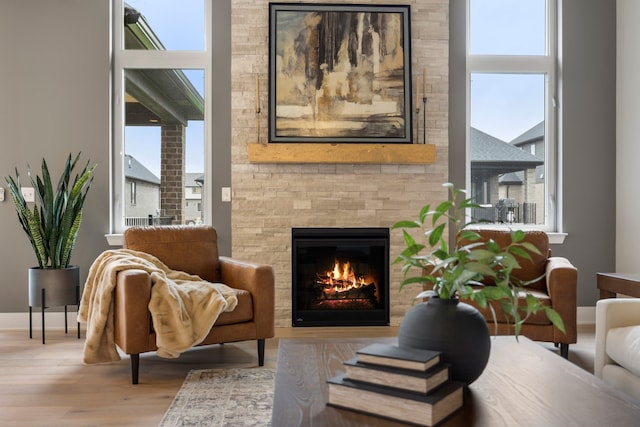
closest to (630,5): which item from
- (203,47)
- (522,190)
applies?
(522,190)

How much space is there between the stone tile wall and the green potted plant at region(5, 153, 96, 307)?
3.88ft

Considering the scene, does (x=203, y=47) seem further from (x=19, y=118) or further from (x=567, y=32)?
(x=567, y=32)

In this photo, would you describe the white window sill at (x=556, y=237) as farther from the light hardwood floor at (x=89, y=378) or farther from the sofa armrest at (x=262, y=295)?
the sofa armrest at (x=262, y=295)

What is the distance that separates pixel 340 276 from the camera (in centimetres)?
434

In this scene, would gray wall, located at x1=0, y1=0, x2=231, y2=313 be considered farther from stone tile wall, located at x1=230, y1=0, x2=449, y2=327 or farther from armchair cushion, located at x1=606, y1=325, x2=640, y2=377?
armchair cushion, located at x1=606, y1=325, x2=640, y2=377

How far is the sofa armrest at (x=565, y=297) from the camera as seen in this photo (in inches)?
121

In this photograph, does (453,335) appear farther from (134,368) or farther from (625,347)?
(134,368)

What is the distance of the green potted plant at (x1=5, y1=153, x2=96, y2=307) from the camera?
3.77 metres

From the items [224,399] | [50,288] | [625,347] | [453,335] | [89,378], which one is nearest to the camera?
[453,335]

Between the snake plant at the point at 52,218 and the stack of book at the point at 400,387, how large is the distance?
309 cm

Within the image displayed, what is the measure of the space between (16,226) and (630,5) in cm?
521

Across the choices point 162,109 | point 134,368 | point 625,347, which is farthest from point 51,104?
point 625,347

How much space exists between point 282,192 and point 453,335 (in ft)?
9.60

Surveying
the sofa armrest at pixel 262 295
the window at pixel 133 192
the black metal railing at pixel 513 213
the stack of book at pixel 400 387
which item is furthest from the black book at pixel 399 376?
the window at pixel 133 192
